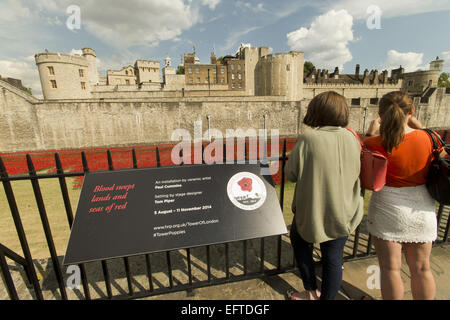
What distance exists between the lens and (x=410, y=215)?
178 cm

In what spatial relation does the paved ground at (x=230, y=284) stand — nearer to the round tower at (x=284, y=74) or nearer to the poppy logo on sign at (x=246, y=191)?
the poppy logo on sign at (x=246, y=191)

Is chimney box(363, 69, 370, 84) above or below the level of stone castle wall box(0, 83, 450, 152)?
above

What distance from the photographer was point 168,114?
78.5ft

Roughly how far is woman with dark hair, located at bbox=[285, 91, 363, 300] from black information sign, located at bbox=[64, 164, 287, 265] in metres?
0.42

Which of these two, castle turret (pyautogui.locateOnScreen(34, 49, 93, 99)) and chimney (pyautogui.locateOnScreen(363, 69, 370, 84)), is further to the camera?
chimney (pyautogui.locateOnScreen(363, 69, 370, 84))

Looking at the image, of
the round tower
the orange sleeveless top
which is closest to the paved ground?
the orange sleeveless top

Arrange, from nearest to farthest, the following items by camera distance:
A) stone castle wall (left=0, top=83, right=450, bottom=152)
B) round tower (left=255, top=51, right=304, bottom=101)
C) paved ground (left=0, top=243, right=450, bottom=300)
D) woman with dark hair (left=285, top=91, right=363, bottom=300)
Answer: woman with dark hair (left=285, top=91, right=363, bottom=300) < paved ground (left=0, top=243, right=450, bottom=300) < stone castle wall (left=0, top=83, right=450, bottom=152) < round tower (left=255, top=51, right=304, bottom=101)

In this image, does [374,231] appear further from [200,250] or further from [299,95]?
[299,95]

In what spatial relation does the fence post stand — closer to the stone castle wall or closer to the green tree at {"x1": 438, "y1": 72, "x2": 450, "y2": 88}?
the stone castle wall

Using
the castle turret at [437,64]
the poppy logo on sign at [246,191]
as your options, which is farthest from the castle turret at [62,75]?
the castle turret at [437,64]

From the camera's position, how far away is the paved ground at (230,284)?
7.84 ft

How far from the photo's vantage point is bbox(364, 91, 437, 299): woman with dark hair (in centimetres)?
172

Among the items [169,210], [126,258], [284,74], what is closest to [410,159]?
[169,210]

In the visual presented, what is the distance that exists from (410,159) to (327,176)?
0.72m
